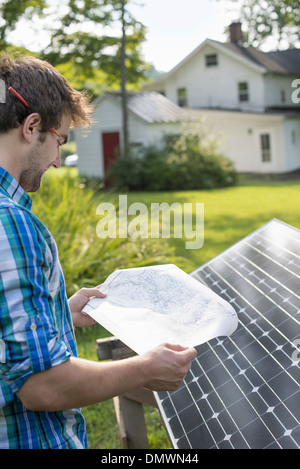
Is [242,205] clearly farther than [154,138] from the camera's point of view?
No

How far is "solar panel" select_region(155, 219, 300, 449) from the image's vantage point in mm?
2135

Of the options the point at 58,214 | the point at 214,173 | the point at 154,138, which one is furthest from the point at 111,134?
the point at 58,214

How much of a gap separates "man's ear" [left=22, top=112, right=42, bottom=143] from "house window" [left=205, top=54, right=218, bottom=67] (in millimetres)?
32270

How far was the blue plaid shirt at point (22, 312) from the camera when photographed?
1.45 m

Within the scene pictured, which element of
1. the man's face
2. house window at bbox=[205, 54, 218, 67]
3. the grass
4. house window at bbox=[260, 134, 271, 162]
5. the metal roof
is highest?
house window at bbox=[205, 54, 218, 67]

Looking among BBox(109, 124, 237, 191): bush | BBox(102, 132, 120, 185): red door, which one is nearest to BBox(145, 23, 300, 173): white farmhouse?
BBox(109, 124, 237, 191): bush

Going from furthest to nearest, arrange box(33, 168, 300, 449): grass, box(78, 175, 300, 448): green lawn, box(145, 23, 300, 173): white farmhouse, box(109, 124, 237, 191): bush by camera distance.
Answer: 1. box(145, 23, 300, 173): white farmhouse
2. box(109, 124, 237, 191): bush
3. box(33, 168, 300, 449): grass
4. box(78, 175, 300, 448): green lawn

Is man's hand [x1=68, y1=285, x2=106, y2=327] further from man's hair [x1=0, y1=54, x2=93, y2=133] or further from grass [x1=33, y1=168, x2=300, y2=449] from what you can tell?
grass [x1=33, y1=168, x2=300, y2=449]

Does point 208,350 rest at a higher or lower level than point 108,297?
lower

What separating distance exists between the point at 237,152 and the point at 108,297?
96.7 feet

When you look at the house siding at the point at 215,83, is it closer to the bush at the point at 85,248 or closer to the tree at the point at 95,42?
the tree at the point at 95,42
